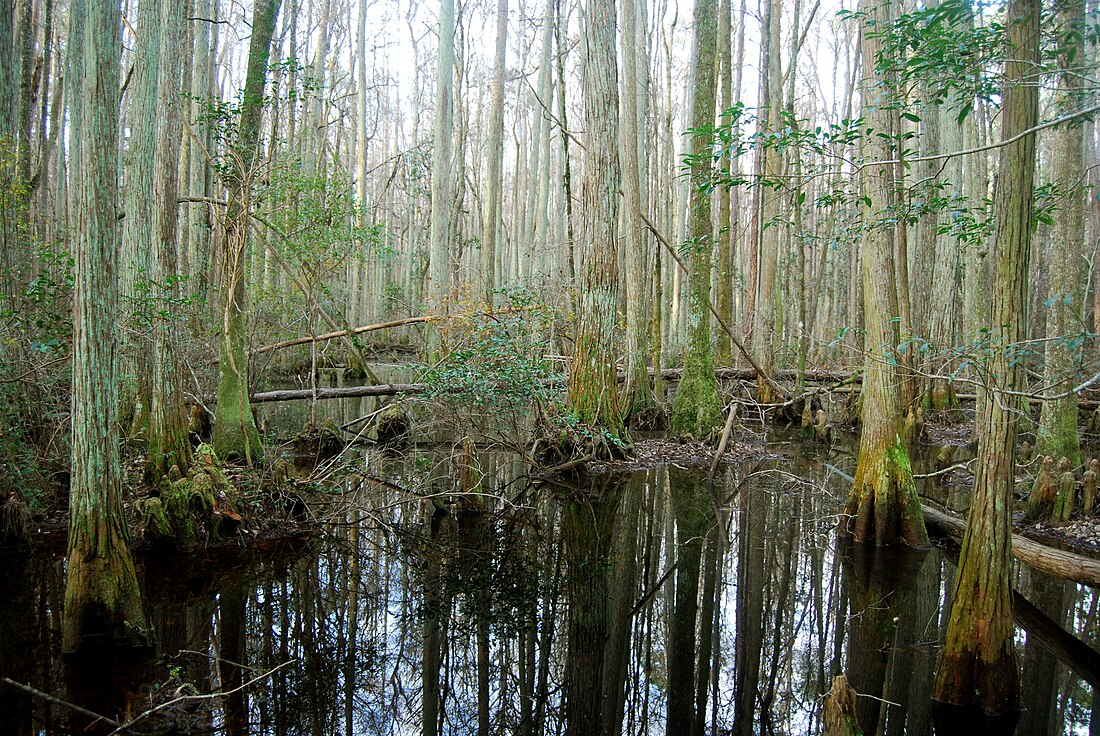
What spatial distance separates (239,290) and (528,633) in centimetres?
499

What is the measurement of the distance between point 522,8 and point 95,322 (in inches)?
988

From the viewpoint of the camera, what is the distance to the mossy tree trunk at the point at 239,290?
706cm

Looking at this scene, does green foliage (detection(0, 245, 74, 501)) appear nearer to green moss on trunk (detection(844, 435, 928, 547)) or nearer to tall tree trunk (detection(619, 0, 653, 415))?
green moss on trunk (detection(844, 435, 928, 547))

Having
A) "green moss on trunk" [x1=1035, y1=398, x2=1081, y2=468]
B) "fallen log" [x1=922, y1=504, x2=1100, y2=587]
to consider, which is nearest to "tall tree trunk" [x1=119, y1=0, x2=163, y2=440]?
"fallen log" [x1=922, y1=504, x2=1100, y2=587]

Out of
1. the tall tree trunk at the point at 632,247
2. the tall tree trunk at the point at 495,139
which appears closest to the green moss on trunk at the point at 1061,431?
the tall tree trunk at the point at 632,247

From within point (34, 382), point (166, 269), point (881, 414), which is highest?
point (166, 269)

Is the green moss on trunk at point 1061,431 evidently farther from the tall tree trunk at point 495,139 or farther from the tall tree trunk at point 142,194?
the tall tree trunk at point 495,139

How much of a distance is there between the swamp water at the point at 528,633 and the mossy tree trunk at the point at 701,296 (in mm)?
3605

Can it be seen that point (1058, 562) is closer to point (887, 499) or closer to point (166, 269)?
point (887, 499)

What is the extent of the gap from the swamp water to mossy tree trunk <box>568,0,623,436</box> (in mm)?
2504

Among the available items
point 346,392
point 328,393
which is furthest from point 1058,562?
point 328,393

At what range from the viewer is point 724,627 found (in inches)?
189

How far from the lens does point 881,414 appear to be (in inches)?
241

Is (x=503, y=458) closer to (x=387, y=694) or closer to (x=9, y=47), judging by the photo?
(x=387, y=694)
